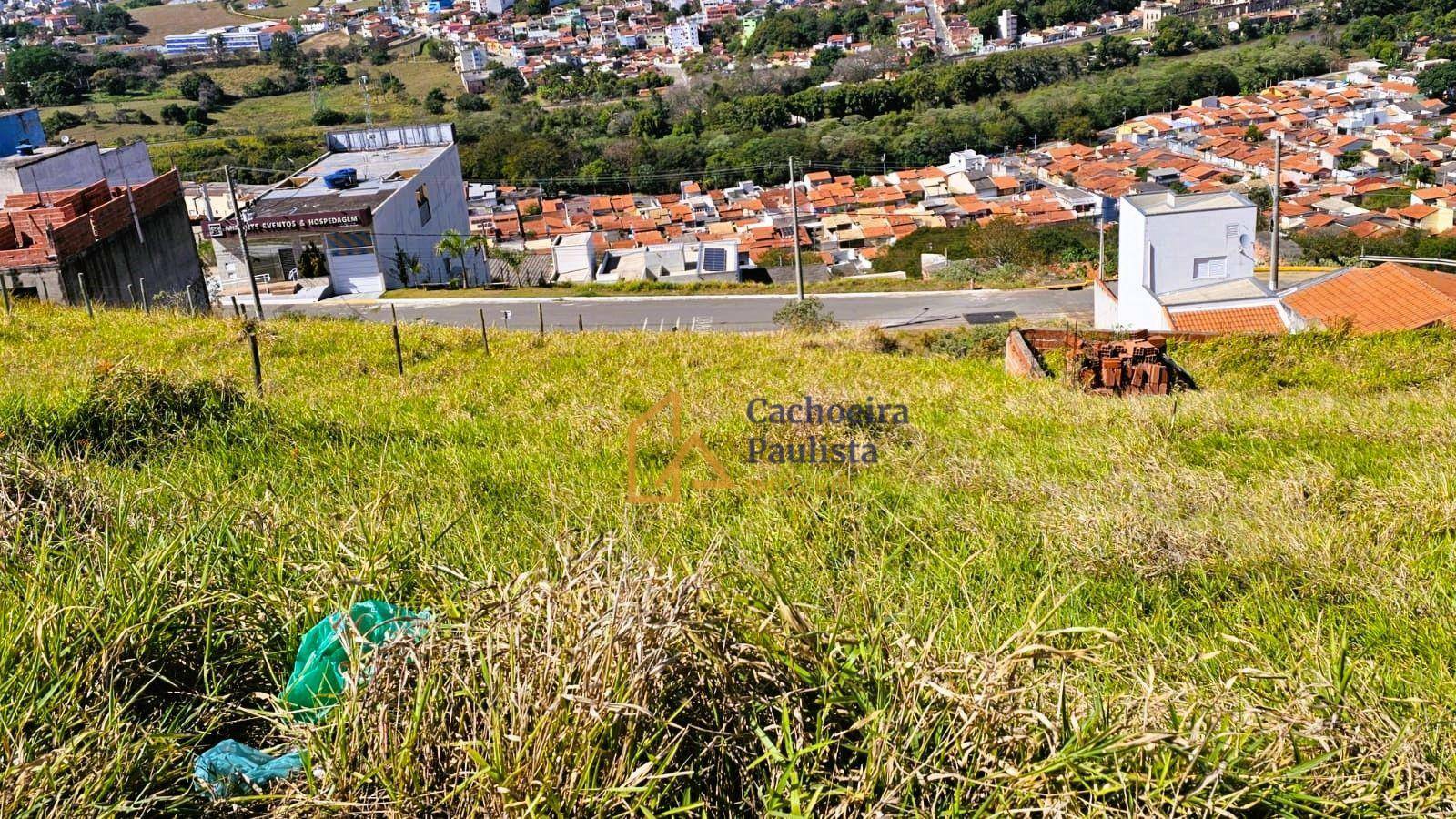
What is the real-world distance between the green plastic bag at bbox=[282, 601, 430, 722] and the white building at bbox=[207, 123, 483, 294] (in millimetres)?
24488

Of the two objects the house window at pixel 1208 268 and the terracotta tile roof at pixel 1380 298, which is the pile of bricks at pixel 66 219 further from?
the house window at pixel 1208 268

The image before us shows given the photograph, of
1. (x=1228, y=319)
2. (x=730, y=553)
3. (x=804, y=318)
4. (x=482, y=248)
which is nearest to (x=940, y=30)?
(x=482, y=248)

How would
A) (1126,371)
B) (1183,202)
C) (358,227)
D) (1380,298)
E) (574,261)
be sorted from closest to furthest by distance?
(1126,371), (1380,298), (1183,202), (358,227), (574,261)

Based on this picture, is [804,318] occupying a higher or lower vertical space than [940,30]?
lower

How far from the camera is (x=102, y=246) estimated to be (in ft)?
46.0

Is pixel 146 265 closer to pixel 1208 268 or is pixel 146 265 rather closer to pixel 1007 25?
pixel 1208 268

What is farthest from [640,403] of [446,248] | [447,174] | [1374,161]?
[1374,161]

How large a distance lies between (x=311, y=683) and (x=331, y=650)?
3.1 inches

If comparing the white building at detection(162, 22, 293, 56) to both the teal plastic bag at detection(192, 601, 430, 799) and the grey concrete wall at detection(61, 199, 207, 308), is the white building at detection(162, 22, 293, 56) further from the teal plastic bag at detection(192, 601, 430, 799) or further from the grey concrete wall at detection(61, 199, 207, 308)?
the teal plastic bag at detection(192, 601, 430, 799)

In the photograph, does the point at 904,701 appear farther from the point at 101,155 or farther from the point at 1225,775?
the point at 101,155

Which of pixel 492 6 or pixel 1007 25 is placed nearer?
pixel 1007 25

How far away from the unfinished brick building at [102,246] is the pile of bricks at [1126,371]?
1072cm

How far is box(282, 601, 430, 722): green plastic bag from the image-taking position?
6.77 feet

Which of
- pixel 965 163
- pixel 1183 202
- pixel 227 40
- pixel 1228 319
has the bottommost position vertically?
pixel 965 163
